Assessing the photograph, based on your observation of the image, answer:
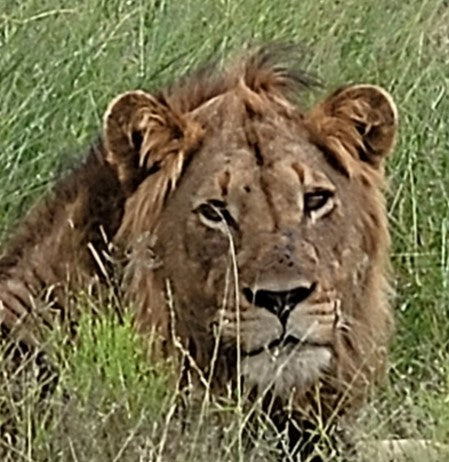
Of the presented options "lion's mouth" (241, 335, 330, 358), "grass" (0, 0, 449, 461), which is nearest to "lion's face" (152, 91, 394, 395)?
"lion's mouth" (241, 335, 330, 358)

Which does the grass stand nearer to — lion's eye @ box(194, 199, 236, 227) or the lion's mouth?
the lion's mouth

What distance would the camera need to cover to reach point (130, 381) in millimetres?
4523

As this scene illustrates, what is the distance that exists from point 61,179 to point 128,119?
369 millimetres

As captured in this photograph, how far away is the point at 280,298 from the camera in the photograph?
4500mm

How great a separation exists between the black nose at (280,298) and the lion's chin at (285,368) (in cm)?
8

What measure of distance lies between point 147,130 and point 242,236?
0.38 metres

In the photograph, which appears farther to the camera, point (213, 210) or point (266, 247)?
point (213, 210)

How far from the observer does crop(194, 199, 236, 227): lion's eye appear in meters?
4.75

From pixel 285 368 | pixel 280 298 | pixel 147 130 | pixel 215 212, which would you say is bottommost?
pixel 285 368

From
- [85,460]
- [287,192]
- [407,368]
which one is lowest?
[407,368]

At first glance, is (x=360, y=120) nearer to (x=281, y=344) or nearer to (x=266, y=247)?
(x=266, y=247)

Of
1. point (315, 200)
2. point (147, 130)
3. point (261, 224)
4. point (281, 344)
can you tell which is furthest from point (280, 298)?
point (147, 130)

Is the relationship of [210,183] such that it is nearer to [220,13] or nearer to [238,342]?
[238,342]

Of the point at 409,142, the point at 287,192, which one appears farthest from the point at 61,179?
the point at 409,142
